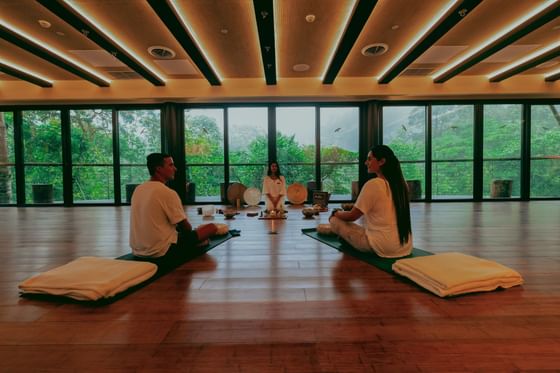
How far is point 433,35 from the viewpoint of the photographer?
13.3 ft

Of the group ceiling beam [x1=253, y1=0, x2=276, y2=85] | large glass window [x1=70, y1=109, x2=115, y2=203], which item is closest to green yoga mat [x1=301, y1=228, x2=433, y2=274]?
ceiling beam [x1=253, y1=0, x2=276, y2=85]

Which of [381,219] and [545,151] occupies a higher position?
[545,151]

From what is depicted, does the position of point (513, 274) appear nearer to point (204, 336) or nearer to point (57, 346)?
point (204, 336)

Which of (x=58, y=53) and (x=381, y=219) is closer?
(x=381, y=219)

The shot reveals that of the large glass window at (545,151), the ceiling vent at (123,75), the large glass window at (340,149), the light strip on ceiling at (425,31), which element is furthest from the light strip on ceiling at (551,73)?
the ceiling vent at (123,75)

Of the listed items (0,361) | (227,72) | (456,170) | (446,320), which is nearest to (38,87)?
(227,72)

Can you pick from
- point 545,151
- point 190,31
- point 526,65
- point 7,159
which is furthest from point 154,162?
point 545,151

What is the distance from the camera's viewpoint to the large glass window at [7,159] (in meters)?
6.88

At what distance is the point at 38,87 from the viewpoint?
20.8ft

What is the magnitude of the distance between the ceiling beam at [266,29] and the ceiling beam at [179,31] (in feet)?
3.37

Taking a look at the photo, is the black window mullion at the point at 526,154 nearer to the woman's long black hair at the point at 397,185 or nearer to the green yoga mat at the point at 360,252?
the green yoga mat at the point at 360,252

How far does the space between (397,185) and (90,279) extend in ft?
7.28

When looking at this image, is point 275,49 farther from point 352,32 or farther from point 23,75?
point 23,75

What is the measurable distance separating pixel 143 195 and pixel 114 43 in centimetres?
349
